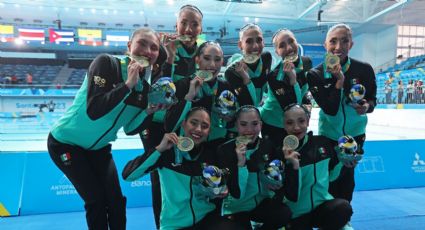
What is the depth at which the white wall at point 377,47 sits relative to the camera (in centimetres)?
→ 2230

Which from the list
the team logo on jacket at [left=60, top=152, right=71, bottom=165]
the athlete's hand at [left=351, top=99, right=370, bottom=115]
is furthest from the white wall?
the team logo on jacket at [left=60, top=152, right=71, bottom=165]

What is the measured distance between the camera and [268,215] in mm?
2332

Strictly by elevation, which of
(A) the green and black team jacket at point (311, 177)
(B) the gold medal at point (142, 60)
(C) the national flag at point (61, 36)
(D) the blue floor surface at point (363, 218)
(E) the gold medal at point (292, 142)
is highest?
(C) the national flag at point (61, 36)

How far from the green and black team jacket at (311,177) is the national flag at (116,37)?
20074 mm

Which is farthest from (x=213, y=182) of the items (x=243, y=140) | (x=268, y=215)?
(x=268, y=215)

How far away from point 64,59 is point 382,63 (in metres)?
25.9

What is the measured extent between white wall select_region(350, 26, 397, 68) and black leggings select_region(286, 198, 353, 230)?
2302cm

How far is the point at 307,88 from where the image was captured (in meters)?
2.81

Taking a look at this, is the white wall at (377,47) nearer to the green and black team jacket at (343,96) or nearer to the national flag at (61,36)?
the national flag at (61,36)

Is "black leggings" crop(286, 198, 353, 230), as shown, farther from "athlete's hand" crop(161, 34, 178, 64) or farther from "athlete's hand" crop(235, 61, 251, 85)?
"athlete's hand" crop(161, 34, 178, 64)

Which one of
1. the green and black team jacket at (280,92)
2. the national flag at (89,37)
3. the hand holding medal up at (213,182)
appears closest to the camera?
the hand holding medal up at (213,182)

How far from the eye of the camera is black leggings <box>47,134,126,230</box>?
2123mm

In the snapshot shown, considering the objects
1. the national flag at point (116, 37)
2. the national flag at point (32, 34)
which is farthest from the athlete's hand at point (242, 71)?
the national flag at point (32, 34)

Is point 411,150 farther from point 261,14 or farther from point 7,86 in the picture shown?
point 7,86
